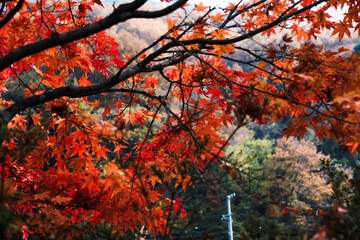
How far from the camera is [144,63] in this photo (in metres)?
1.60

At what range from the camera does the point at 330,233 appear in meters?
0.84

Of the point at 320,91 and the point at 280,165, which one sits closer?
the point at 320,91

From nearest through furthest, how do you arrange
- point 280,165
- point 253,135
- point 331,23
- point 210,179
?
point 210,179 → point 331,23 → point 280,165 → point 253,135

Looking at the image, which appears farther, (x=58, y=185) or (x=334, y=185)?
(x=58, y=185)

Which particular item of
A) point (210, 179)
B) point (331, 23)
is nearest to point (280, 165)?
point (331, 23)

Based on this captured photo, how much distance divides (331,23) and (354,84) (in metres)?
1.03

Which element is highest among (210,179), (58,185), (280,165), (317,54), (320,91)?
(280,165)

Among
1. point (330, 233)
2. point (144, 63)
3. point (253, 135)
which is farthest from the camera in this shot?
point (253, 135)

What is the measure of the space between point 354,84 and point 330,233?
0.79 metres

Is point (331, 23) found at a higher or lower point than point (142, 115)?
higher

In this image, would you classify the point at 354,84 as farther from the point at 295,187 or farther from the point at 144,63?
the point at 295,187

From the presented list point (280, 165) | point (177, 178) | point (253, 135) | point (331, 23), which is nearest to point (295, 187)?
point (280, 165)

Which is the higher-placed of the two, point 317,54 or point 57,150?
point 317,54

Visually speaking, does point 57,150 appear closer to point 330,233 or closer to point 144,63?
point 144,63
